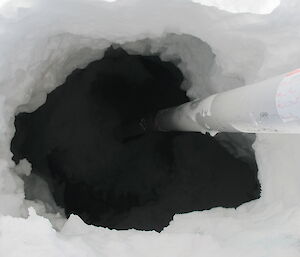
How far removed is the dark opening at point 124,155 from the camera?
2879 millimetres

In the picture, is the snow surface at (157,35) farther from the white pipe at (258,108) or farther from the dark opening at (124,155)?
the dark opening at (124,155)

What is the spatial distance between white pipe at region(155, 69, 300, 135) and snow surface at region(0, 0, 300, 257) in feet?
0.88

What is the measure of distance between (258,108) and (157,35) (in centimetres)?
79

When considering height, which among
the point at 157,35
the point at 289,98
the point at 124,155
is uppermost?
the point at 289,98

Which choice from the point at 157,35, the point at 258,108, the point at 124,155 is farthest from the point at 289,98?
the point at 124,155

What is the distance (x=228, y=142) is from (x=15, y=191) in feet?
4.49

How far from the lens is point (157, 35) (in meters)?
1.95

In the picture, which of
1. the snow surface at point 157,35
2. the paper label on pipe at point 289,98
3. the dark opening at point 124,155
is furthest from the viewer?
the dark opening at point 124,155

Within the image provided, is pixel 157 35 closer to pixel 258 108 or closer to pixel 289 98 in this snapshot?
Result: pixel 258 108

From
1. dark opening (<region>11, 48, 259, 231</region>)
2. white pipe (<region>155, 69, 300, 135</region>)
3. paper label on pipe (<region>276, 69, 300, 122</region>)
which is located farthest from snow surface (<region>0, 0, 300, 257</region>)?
dark opening (<region>11, 48, 259, 231</region>)

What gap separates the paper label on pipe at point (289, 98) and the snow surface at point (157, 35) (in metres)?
0.56

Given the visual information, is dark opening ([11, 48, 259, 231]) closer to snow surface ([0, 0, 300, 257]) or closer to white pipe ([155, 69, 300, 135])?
snow surface ([0, 0, 300, 257])

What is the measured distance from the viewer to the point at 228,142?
2.72 metres

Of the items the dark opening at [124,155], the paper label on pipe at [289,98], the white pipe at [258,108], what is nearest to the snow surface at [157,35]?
the white pipe at [258,108]
